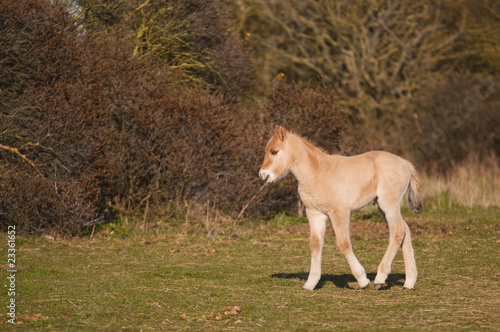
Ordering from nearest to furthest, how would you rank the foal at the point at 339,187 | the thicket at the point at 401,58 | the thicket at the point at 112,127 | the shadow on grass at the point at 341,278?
the foal at the point at 339,187 < the shadow on grass at the point at 341,278 < the thicket at the point at 112,127 < the thicket at the point at 401,58

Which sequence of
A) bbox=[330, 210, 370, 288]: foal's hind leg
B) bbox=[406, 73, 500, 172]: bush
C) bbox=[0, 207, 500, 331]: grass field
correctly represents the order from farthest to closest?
bbox=[406, 73, 500, 172]: bush
bbox=[330, 210, 370, 288]: foal's hind leg
bbox=[0, 207, 500, 331]: grass field

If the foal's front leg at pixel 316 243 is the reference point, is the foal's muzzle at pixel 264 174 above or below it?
above

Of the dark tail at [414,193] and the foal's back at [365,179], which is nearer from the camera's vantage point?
the foal's back at [365,179]

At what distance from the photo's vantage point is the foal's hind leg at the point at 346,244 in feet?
25.4

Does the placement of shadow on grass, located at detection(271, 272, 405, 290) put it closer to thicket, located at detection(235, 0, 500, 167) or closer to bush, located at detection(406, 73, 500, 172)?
bush, located at detection(406, 73, 500, 172)

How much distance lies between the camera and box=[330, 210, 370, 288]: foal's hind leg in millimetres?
7754

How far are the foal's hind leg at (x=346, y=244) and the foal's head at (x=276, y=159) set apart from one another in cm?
89

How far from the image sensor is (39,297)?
24.6 feet

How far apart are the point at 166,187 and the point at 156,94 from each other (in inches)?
85.6

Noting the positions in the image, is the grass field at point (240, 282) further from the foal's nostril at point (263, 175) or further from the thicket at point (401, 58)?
the thicket at point (401, 58)

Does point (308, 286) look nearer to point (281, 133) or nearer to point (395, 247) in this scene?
point (395, 247)
